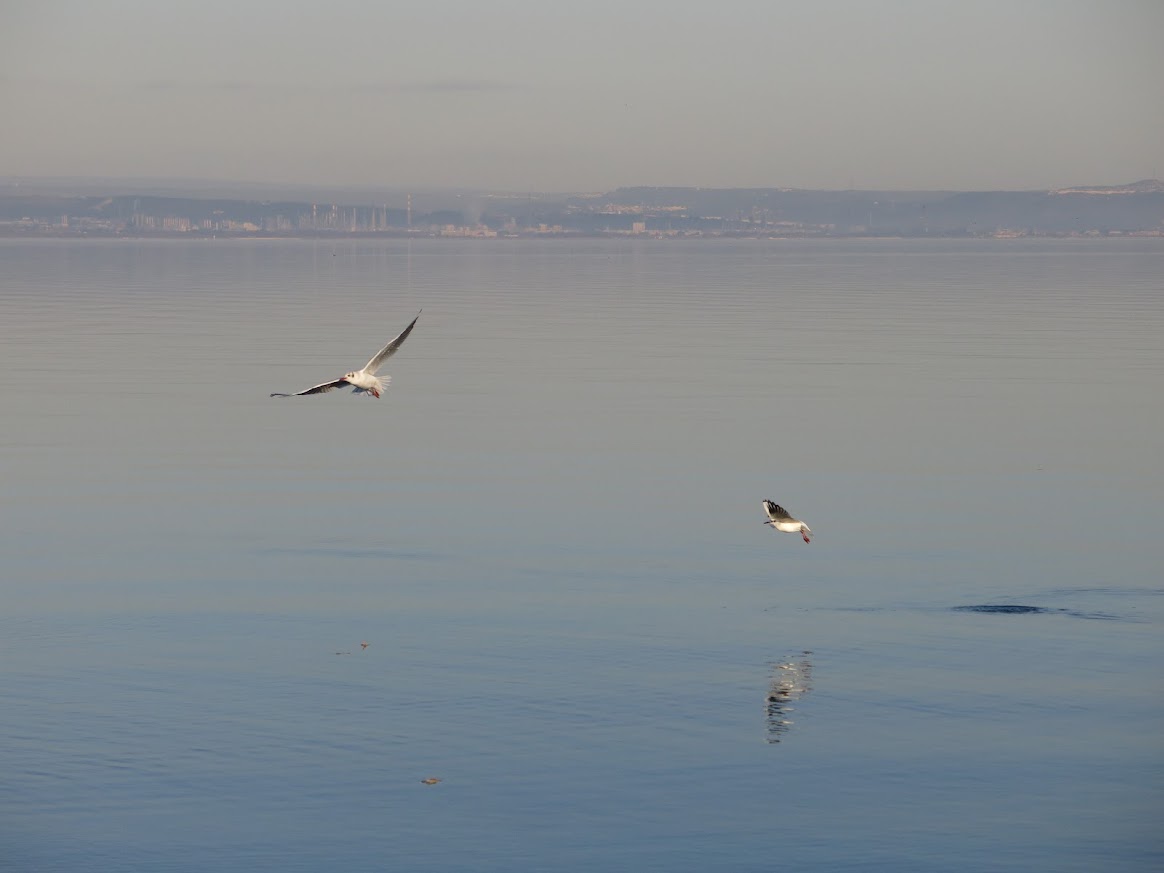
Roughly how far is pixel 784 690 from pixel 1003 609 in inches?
314

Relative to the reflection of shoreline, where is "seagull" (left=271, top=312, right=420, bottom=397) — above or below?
above

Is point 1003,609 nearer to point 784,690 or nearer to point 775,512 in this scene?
point 775,512

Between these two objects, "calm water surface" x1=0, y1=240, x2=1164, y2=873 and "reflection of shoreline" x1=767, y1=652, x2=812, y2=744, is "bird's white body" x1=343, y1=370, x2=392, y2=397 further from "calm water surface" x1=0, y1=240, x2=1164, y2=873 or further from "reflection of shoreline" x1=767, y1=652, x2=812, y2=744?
"reflection of shoreline" x1=767, y1=652, x2=812, y2=744

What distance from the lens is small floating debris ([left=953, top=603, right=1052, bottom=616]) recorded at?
122 ft

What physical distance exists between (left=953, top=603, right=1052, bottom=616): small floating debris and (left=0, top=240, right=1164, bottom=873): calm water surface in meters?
0.11

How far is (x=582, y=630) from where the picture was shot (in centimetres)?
3525

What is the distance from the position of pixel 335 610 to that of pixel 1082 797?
16601 millimetres

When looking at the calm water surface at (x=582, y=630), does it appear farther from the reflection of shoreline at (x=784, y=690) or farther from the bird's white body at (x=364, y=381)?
the bird's white body at (x=364, y=381)

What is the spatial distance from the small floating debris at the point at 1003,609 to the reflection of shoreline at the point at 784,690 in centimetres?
524

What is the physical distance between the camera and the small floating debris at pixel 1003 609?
37.2 metres

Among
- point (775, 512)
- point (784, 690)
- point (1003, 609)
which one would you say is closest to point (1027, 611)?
point (1003, 609)

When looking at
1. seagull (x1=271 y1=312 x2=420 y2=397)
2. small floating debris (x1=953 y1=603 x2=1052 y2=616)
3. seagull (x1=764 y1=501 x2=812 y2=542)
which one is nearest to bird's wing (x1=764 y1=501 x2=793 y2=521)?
seagull (x1=764 y1=501 x2=812 y2=542)

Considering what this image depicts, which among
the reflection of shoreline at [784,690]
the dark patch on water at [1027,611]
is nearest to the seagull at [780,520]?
the reflection of shoreline at [784,690]

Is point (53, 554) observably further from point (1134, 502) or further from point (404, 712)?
point (1134, 502)
